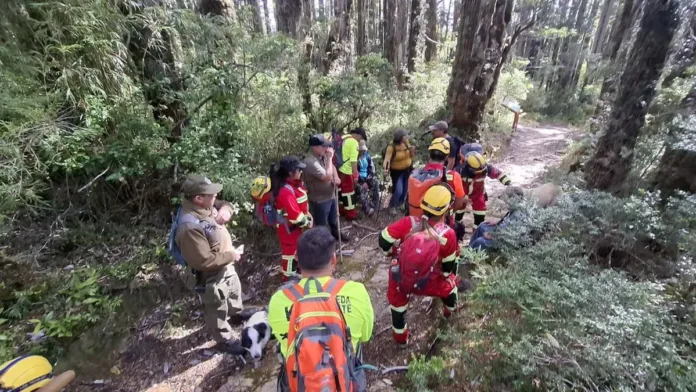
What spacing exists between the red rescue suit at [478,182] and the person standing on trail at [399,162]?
117cm

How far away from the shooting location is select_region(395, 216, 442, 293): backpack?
Result: 3.15 m

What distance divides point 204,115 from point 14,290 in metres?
3.71

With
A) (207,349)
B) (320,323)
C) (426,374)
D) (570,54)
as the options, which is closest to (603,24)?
(570,54)

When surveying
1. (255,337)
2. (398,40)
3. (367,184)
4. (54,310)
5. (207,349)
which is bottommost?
(207,349)

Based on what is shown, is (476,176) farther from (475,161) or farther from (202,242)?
(202,242)

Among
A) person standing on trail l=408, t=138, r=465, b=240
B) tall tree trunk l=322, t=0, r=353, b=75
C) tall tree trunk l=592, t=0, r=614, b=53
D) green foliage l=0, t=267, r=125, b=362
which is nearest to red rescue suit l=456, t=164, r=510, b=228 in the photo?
person standing on trail l=408, t=138, r=465, b=240

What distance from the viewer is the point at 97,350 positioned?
406cm

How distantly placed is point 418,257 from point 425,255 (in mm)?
70

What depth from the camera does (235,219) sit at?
562cm

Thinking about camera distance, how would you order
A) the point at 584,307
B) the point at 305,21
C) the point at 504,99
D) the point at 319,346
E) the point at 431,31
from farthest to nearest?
the point at 431,31 → the point at 504,99 → the point at 305,21 → the point at 584,307 → the point at 319,346

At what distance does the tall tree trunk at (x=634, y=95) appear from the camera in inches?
182

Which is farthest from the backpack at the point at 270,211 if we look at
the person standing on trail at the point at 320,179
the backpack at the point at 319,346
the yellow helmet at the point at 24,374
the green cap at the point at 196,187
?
the yellow helmet at the point at 24,374

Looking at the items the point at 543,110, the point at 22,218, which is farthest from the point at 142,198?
the point at 543,110

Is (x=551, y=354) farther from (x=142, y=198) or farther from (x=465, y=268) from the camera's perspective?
(x=142, y=198)
